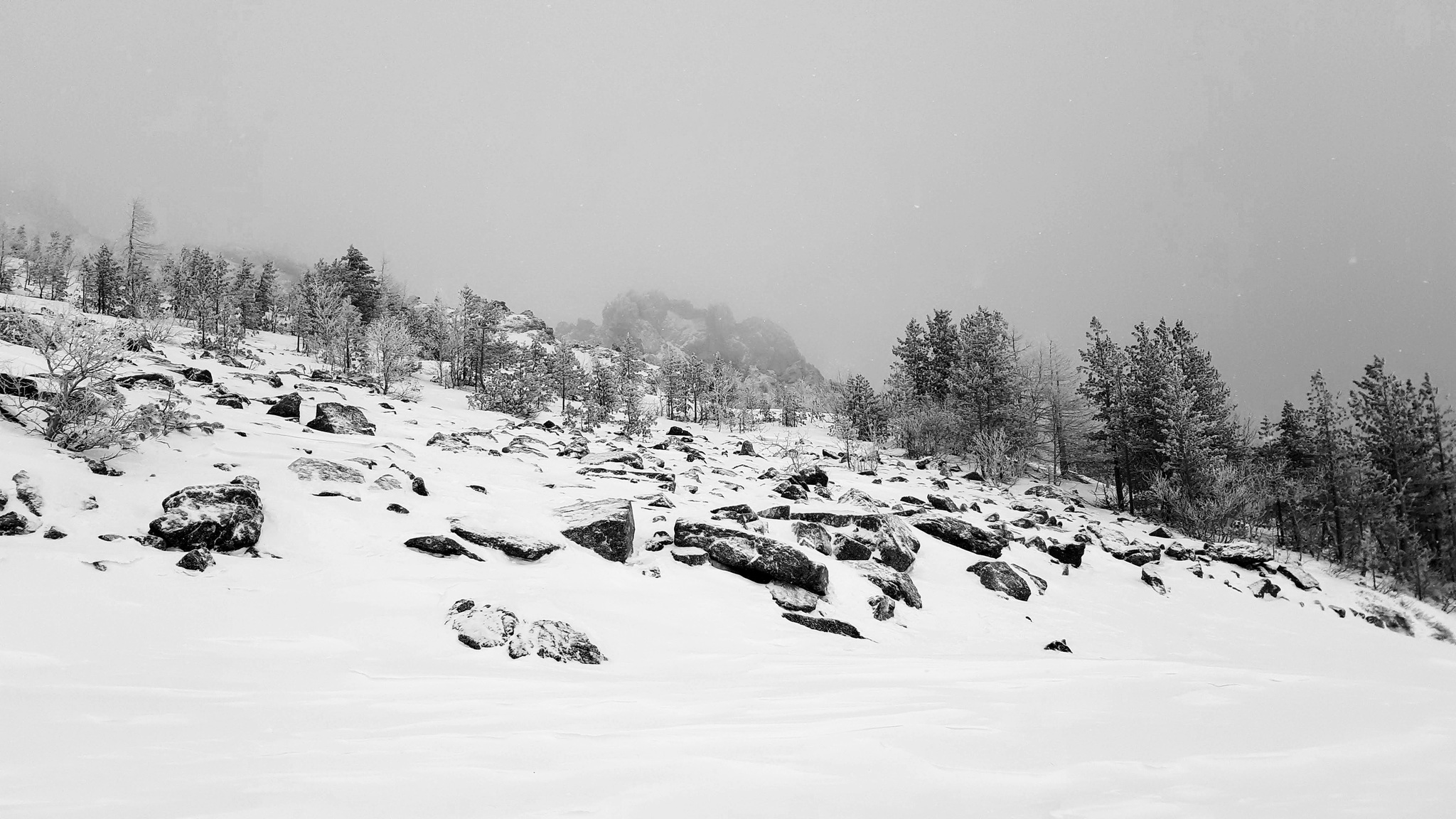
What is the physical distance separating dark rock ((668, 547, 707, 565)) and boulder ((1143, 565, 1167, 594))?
10519 mm

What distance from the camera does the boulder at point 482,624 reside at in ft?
15.0

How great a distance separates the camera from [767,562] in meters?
7.54

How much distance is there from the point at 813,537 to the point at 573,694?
6.00 meters

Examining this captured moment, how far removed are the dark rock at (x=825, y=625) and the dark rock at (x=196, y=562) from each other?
589cm

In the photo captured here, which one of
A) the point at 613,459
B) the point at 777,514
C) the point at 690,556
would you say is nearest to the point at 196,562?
the point at 690,556

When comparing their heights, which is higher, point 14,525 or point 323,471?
point 323,471

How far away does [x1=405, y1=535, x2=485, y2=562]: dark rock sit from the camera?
6.39 metres

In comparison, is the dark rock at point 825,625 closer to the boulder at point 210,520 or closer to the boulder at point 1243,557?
the boulder at point 210,520

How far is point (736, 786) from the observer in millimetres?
2068

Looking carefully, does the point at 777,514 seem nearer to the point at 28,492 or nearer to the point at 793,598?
the point at 793,598

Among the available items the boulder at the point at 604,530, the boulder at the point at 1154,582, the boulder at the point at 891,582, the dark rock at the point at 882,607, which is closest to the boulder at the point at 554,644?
the boulder at the point at 604,530

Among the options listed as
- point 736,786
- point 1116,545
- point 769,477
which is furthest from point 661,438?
point 736,786

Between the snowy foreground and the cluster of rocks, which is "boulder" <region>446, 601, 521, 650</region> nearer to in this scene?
the cluster of rocks

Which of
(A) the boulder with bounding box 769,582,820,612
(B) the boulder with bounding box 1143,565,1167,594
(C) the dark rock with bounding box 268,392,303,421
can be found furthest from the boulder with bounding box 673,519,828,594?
(C) the dark rock with bounding box 268,392,303,421
